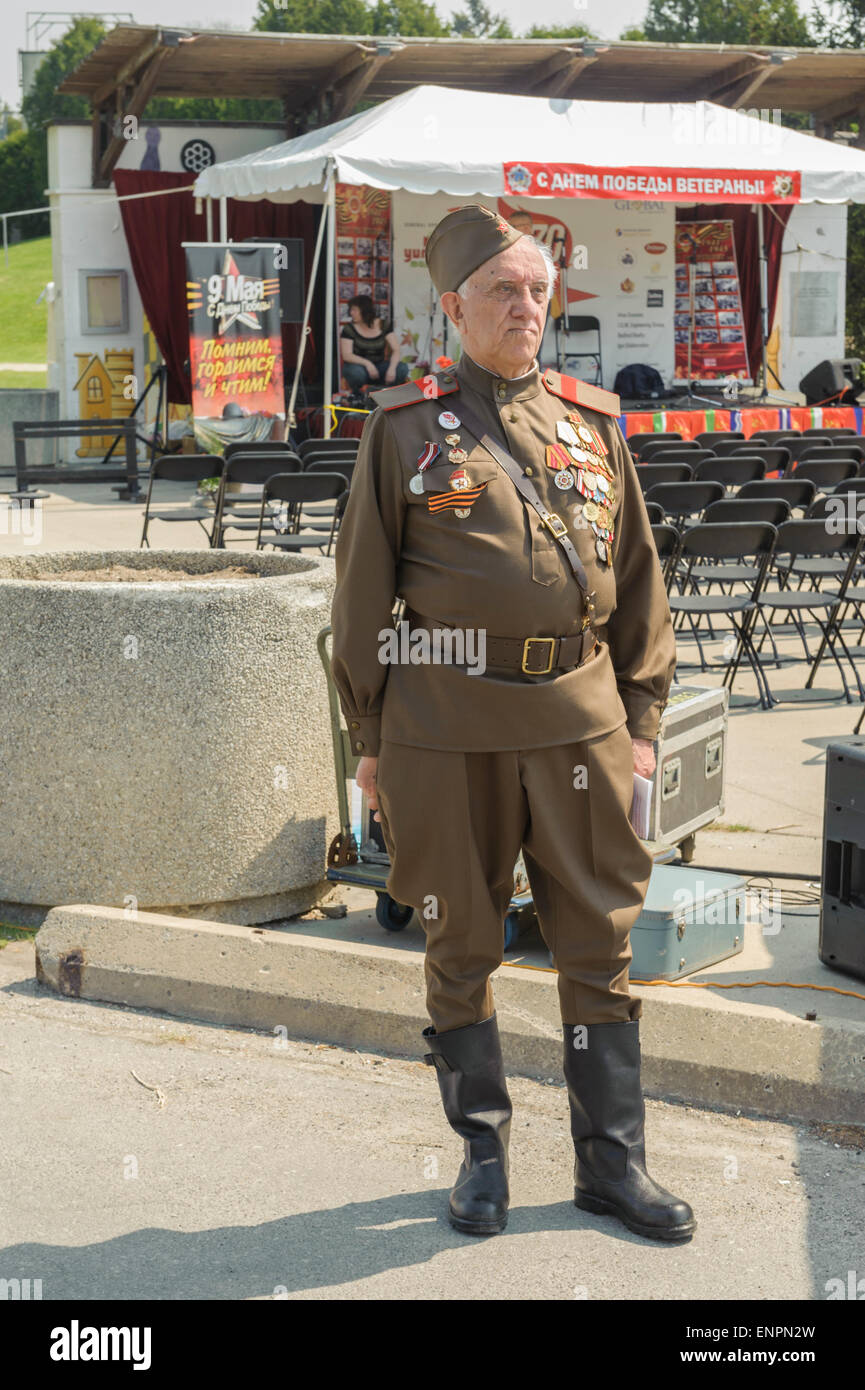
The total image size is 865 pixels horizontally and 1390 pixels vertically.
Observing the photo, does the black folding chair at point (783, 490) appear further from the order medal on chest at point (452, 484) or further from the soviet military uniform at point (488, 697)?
the order medal on chest at point (452, 484)

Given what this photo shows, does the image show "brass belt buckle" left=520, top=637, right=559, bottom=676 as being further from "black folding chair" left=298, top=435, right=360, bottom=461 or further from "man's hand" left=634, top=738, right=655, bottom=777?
"black folding chair" left=298, top=435, right=360, bottom=461

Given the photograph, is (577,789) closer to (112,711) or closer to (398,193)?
(112,711)

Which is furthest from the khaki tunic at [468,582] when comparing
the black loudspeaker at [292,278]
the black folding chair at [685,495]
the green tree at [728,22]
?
the green tree at [728,22]

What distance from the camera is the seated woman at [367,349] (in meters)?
19.8

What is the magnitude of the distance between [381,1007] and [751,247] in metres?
21.0

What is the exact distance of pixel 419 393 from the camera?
3.12 metres

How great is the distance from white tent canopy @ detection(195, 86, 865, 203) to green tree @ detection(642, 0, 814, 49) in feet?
106

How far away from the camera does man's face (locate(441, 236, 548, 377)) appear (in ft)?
9.83

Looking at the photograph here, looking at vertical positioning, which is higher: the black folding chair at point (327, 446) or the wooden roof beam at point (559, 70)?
the wooden roof beam at point (559, 70)

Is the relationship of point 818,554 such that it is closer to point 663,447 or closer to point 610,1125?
point 663,447

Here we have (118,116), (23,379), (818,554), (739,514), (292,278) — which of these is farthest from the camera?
(23,379)

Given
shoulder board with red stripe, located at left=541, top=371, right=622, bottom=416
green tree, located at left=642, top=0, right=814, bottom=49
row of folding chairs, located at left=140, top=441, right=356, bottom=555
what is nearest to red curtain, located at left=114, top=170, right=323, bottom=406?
row of folding chairs, located at left=140, top=441, right=356, bottom=555

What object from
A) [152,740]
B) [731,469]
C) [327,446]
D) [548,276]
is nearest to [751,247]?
[327,446]
